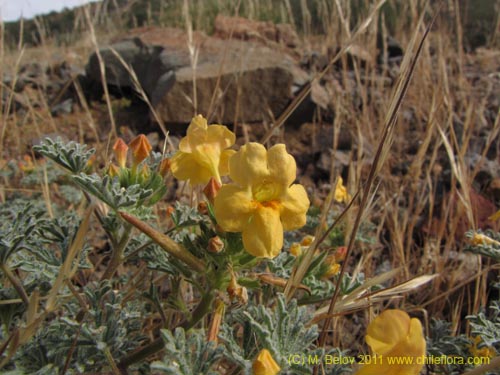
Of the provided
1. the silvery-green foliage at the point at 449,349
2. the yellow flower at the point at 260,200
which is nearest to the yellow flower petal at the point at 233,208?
the yellow flower at the point at 260,200

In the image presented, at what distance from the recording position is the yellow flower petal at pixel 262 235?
0.89m

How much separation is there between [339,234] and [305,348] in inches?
53.1

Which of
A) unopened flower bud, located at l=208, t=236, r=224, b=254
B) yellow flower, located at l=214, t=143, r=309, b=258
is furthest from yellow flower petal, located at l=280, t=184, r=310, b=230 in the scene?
unopened flower bud, located at l=208, t=236, r=224, b=254

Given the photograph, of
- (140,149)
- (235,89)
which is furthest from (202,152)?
(235,89)

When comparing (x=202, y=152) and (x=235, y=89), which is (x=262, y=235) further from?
(x=235, y=89)

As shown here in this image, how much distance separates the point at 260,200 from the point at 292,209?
7cm

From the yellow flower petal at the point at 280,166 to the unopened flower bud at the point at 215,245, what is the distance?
17cm

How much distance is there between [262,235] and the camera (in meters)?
0.89

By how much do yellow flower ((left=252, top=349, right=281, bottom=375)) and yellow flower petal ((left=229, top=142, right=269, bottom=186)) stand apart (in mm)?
331

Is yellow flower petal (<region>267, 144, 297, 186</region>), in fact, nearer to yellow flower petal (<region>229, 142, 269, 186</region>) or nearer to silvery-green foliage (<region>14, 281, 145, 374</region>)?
yellow flower petal (<region>229, 142, 269, 186</region>)

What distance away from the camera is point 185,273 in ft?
3.35

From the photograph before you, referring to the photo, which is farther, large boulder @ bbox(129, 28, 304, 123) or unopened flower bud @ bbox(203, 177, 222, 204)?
large boulder @ bbox(129, 28, 304, 123)

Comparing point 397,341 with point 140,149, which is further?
point 140,149

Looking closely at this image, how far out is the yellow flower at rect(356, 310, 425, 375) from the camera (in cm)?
77
